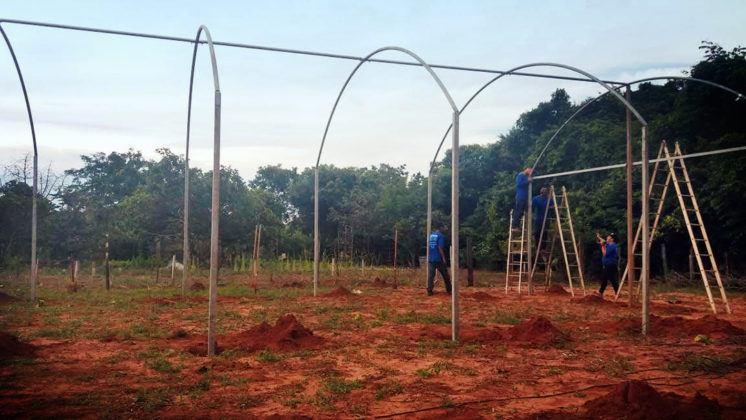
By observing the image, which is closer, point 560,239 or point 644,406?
point 644,406

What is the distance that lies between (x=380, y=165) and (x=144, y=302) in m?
37.3

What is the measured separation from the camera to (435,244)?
604 inches

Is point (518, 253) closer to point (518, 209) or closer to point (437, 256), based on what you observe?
point (518, 209)

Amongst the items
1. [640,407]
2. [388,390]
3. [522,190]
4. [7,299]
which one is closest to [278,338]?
[388,390]

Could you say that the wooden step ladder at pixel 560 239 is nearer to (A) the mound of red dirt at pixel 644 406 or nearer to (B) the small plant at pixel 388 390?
(B) the small plant at pixel 388 390

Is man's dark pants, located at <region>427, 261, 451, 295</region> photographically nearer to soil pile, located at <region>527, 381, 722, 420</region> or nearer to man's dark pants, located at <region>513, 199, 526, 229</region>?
man's dark pants, located at <region>513, 199, 526, 229</region>

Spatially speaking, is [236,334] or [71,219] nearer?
[236,334]

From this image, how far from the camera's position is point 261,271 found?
79.8 feet

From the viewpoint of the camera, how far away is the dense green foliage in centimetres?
2080

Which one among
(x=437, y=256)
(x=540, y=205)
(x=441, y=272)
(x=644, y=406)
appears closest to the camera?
(x=644, y=406)

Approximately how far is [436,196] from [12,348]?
27796 millimetres

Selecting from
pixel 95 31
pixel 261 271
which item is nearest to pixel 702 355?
pixel 95 31

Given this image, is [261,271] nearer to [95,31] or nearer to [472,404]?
[95,31]

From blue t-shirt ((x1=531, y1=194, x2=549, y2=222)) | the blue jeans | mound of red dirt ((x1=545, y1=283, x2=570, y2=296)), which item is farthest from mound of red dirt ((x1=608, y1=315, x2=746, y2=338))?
blue t-shirt ((x1=531, y1=194, x2=549, y2=222))
